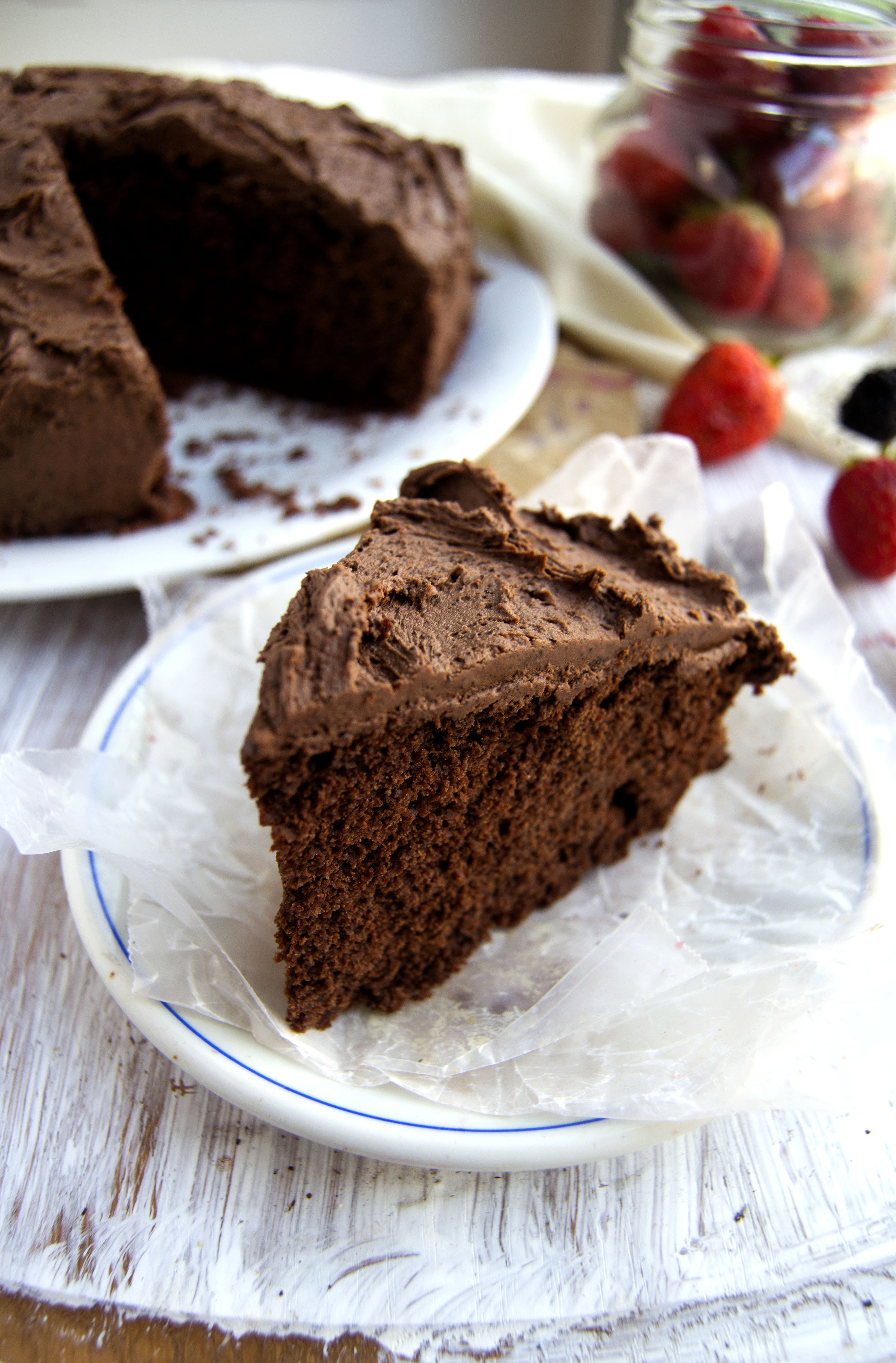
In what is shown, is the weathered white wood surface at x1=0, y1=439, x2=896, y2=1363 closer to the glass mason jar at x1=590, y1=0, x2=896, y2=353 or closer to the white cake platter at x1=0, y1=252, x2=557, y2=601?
the white cake platter at x1=0, y1=252, x2=557, y2=601

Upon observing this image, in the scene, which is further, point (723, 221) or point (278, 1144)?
point (723, 221)

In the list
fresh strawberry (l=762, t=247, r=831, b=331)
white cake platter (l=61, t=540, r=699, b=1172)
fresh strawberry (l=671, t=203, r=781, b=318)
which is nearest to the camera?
white cake platter (l=61, t=540, r=699, b=1172)

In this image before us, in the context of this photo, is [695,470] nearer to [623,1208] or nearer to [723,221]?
[723,221]

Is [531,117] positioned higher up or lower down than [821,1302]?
higher up

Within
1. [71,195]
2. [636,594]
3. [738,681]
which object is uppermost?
[71,195]

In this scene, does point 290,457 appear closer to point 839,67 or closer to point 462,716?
point 462,716

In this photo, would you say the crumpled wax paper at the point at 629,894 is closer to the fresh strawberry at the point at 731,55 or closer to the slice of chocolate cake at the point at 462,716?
the slice of chocolate cake at the point at 462,716

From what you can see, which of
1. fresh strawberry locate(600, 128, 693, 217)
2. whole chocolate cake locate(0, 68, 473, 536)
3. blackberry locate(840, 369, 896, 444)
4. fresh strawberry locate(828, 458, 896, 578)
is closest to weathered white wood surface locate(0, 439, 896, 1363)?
whole chocolate cake locate(0, 68, 473, 536)

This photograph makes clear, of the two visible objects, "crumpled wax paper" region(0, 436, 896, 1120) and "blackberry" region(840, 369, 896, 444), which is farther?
"blackberry" region(840, 369, 896, 444)

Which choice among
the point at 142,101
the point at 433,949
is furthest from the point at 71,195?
the point at 433,949
